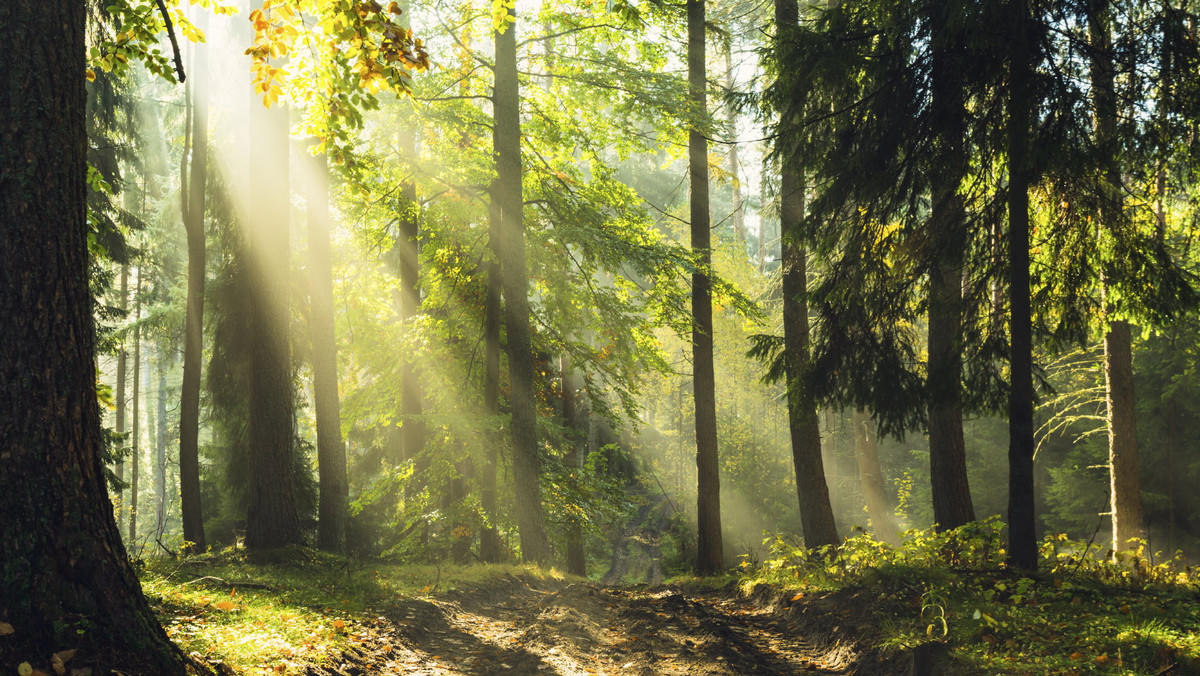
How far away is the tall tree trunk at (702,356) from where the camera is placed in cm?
1229

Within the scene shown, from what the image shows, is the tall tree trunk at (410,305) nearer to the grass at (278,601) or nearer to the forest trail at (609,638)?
the grass at (278,601)

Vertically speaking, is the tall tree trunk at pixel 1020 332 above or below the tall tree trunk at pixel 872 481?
above

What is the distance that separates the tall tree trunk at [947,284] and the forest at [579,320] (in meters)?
0.04

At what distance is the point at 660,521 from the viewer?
31.5 meters

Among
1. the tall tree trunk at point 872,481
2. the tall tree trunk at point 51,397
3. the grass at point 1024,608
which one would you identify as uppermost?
the tall tree trunk at point 51,397

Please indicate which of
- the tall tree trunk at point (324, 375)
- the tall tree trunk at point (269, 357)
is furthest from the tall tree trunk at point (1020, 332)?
the tall tree trunk at point (324, 375)

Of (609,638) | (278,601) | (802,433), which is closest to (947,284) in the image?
(802,433)

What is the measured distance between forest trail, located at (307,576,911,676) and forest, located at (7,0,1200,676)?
5 cm

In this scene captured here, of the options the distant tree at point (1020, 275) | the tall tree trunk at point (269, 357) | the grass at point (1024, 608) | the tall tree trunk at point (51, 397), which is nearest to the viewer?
the tall tree trunk at point (51, 397)

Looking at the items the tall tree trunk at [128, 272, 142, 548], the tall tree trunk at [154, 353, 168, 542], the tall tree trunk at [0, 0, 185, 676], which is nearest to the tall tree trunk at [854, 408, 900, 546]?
the tall tree trunk at [154, 353, 168, 542]

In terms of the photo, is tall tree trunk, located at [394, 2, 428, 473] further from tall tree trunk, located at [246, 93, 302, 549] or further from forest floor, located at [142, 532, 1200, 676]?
forest floor, located at [142, 532, 1200, 676]

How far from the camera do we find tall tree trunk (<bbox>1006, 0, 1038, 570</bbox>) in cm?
624

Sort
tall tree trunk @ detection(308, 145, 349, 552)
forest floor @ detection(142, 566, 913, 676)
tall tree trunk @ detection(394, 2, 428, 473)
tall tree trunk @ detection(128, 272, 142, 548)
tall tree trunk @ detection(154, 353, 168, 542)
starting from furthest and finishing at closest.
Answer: tall tree trunk @ detection(154, 353, 168, 542) < tall tree trunk @ detection(128, 272, 142, 548) < tall tree trunk @ detection(394, 2, 428, 473) < tall tree trunk @ detection(308, 145, 349, 552) < forest floor @ detection(142, 566, 913, 676)

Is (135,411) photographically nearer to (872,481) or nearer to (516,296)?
(516,296)
